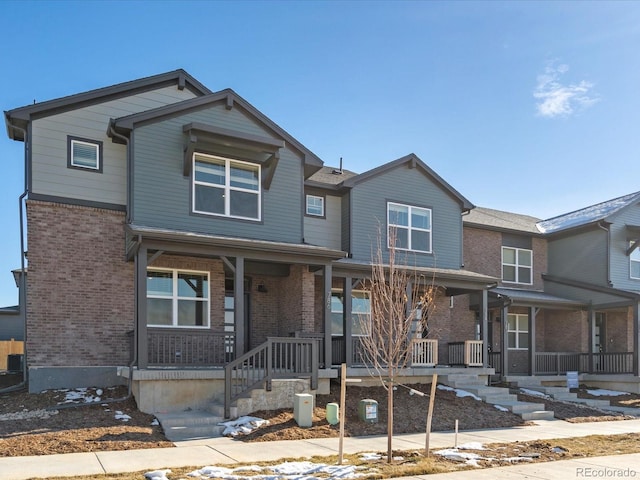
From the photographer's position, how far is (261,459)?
32.0 feet

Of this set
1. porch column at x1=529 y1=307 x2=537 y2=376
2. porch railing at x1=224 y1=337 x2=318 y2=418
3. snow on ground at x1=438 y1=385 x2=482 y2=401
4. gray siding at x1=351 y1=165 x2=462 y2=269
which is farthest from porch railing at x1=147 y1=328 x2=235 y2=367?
A: porch column at x1=529 y1=307 x2=537 y2=376

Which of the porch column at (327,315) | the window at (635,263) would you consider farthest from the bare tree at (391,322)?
the window at (635,263)

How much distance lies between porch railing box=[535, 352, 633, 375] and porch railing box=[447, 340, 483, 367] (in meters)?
4.06

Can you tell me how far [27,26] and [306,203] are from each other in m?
8.93

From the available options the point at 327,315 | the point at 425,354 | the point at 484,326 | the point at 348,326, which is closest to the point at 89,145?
the point at 327,315

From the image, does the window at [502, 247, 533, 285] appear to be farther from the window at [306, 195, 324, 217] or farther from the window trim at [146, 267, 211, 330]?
the window trim at [146, 267, 211, 330]

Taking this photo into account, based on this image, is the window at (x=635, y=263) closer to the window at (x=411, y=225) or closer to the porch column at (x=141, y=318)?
the window at (x=411, y=225)

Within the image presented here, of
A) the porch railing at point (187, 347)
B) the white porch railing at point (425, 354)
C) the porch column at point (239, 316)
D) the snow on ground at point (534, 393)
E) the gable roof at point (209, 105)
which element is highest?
the gable roof at point (209, 105)

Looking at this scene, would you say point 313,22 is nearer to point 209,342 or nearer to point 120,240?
point 120,240

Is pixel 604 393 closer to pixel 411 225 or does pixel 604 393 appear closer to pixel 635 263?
pixel 635 263

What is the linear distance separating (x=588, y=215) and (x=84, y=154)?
19944mm

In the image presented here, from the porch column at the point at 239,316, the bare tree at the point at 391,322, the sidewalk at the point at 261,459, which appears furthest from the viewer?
the porch column at the point at 239,316

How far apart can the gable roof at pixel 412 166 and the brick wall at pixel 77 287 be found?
24.1 ft

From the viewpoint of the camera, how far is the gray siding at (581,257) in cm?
2364
